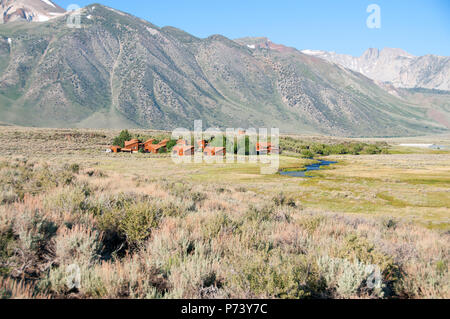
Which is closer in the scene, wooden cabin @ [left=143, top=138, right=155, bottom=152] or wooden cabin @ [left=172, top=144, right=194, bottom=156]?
→ wooden cabin @ [left=172, top=144, right=194, bottom=156]

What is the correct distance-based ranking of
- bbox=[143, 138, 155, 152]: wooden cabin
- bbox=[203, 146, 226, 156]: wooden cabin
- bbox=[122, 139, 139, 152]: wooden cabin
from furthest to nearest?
1. bbox=[143, 138, 155, 152]: wooden cabin
2. bbox=[122, 139, 139, 152]: wooden cabin
3. bbox=[203, 146, 226, 156]: wooden cabin

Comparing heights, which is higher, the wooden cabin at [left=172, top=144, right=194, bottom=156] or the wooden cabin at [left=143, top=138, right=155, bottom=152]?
the wooden cabin at [left=143, top=138, right=155, bottom=152]

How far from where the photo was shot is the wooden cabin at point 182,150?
3611 inches

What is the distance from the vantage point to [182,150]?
92375mm

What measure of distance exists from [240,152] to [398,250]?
9516 centimetres

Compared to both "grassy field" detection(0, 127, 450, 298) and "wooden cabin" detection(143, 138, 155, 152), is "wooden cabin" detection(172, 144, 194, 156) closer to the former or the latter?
"wooden cabin" detection(143, 138, 155, 152)

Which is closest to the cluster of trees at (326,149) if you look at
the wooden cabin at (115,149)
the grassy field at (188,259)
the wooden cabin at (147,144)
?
the wooden cabin at (147,144)

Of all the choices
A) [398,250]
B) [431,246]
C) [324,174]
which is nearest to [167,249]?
[398,250]

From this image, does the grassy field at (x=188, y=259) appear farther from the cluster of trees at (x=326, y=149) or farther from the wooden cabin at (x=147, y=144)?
the cluster of trees at (x=326, y=149)

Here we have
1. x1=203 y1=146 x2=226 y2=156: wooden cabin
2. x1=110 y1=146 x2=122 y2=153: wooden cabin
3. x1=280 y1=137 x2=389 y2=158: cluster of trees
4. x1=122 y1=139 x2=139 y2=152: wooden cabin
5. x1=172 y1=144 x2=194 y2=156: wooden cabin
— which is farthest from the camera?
x1=280 y1=137 x2=389 y2=158: cluster of trees

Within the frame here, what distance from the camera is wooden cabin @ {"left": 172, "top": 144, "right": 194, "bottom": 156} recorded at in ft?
301

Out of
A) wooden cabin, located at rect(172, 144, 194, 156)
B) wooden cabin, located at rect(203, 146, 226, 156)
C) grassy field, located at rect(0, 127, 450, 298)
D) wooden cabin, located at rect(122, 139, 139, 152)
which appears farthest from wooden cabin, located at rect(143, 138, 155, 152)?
grassy field, located at rect(0, 127, 450, 298)

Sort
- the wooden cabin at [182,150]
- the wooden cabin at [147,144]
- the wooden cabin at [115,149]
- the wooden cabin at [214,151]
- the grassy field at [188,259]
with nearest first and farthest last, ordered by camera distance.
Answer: the grassy field at [188,259], the wooden cabin at [115,149], the wooden cabin at [182,150], the wooden cabin at [214,151], the wooden cabin at [147,144]
